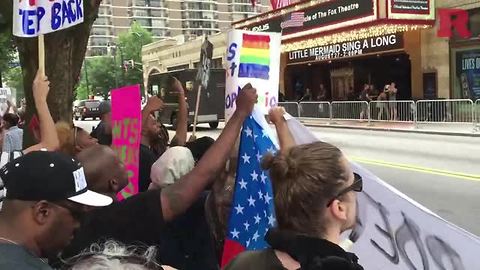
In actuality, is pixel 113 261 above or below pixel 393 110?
below

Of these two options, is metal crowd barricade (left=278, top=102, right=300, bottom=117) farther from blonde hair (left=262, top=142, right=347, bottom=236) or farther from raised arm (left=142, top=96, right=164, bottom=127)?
blonde hair (left=262, top=142, right=347, bottom=236)

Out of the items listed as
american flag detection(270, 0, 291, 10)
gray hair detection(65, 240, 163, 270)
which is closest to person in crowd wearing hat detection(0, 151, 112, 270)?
gray hair detection(65, 240, 163, 270)

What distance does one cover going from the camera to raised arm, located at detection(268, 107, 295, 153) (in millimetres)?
3062

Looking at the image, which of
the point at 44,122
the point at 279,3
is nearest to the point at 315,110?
the point at 279,3

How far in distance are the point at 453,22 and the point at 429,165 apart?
1190 cm

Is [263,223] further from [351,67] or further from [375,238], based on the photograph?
[351,67]

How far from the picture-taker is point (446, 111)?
2034 cm

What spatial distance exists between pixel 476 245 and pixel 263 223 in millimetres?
1112

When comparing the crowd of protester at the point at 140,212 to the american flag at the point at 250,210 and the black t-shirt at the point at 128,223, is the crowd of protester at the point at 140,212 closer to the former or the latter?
the black t-shirt at the point at 128,223

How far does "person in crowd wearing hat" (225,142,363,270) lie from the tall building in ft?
460

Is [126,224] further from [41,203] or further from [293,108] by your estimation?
[293,108]

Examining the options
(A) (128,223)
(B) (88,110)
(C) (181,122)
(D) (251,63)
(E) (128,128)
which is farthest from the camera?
(B) (88,110)

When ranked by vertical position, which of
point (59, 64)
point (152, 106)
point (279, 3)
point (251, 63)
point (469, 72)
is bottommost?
point (152, 106)

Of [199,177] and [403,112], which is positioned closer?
[199,177]
